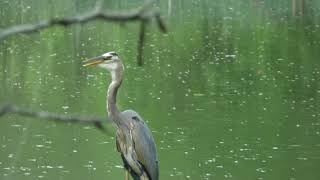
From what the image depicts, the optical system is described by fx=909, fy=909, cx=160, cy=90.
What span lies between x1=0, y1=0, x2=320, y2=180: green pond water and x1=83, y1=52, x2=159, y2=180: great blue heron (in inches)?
35.1

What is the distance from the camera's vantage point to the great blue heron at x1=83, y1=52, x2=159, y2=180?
6.96 m

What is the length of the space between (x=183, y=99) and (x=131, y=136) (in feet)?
31.5

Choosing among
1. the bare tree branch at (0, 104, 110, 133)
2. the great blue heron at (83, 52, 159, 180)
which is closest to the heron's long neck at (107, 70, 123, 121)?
the great blue heron at (83, 52, 159, 180)

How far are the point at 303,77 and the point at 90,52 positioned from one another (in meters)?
6.24

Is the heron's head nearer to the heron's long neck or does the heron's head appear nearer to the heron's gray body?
the heron's long neck

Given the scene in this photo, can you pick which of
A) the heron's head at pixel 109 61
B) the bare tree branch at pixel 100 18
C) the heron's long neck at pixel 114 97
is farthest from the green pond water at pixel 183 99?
the bare tree branch at pixel 100 18

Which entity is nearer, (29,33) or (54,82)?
(29,33)

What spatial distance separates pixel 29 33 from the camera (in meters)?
1.25

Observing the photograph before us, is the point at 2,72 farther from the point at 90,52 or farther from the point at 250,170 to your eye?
the point at 250,170

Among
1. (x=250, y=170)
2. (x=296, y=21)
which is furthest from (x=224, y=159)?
(x=296, y=21)

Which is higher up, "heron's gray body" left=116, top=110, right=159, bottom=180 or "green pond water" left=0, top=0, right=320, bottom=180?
"heron's gray body" left=116, top=110, right=159, bottom=180

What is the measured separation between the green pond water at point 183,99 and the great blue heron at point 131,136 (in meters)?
0.89

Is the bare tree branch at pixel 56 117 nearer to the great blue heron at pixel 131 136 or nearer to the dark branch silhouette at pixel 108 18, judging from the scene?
the dark branch silhouette at pixel 108 18

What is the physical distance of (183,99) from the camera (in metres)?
16.6
